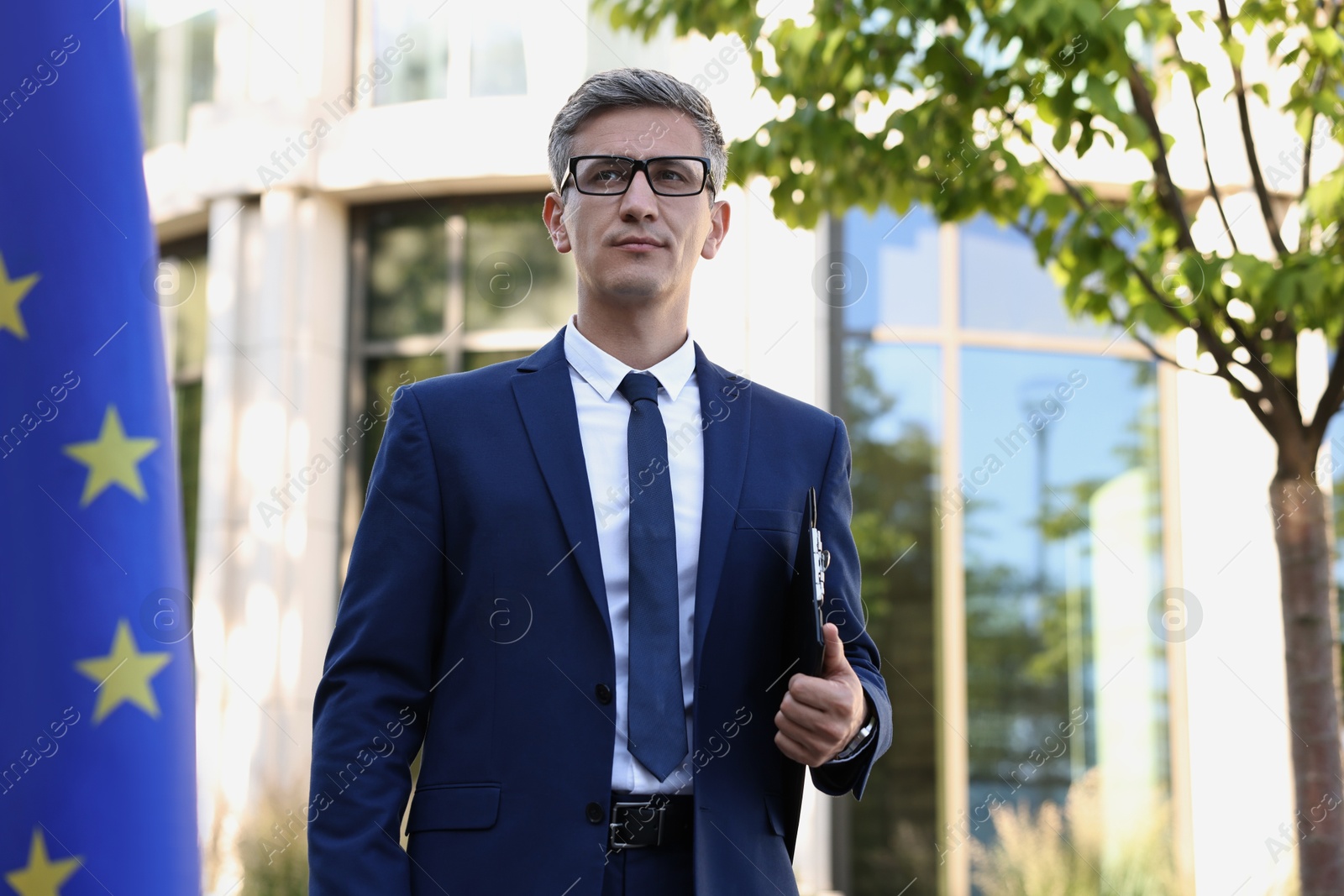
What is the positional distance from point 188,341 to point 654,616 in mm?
9364

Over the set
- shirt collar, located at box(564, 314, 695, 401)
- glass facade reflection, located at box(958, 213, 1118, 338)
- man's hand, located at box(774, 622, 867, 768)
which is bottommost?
man's hand, located at box(774, 622, 867, 768)

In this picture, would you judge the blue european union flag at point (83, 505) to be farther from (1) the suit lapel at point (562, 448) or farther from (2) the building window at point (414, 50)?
(2) the building window at point (414, 50)

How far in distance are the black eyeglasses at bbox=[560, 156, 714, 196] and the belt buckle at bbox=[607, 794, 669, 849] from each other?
1047 millimetres

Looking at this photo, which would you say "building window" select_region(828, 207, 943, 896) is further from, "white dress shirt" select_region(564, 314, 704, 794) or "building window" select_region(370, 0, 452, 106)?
"white dress shirt" select_region(564, 314, 704, 794)

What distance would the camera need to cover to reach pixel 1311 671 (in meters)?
4.74

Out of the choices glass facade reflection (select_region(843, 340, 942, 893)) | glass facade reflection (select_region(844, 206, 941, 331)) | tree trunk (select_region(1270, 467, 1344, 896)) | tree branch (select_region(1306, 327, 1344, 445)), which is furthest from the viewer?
glass facade reflection (select_region(844, 206, 941, 331))

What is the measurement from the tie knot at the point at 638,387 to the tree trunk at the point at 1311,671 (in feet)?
10.7

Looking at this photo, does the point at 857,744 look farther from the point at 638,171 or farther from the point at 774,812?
the point at 638,171

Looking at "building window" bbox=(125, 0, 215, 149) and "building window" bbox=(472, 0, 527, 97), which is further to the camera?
"building window" bbox=(125, 0, 215, 149)

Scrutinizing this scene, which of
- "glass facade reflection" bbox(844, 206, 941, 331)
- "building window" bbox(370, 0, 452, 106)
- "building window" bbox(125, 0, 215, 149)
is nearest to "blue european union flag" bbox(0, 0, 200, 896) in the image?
"glass facade reflection" bbox(844, 206, 941, 331)

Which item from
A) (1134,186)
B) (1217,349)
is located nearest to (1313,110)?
(1134,186)

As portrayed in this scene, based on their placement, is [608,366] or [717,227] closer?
[608,366]

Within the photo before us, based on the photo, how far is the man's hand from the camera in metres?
2.05

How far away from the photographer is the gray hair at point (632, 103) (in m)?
2.48
